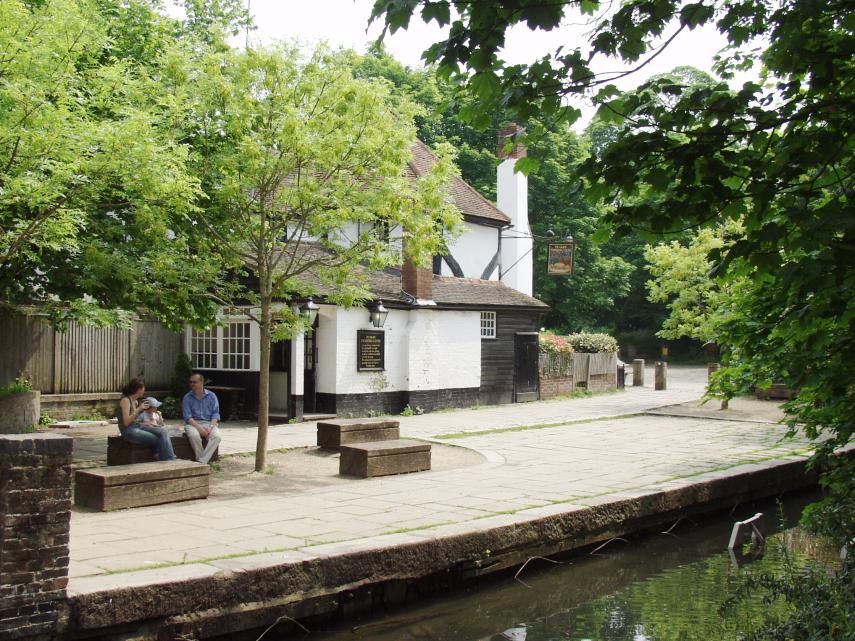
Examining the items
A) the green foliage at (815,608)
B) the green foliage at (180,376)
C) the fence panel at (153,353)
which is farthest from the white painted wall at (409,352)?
the green foliage at (815,608)

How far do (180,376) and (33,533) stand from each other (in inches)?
570

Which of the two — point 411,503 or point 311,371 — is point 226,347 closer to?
point 311,371

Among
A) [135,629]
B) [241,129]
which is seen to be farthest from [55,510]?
[241,129]

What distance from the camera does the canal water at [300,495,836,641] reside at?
22.3ft

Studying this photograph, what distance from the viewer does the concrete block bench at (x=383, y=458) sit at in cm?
1128

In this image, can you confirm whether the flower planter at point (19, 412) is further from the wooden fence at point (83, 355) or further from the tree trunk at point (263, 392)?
the tree trunk at point (263, 392)

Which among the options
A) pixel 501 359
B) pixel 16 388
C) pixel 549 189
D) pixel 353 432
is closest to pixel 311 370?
pixel 353 432

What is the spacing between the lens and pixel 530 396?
25391 millimetres

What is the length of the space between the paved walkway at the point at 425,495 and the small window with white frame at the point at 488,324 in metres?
5.43

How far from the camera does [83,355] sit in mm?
17922

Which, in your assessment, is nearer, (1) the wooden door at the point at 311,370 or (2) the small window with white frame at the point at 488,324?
(1) the wooden door at the point at 311,370

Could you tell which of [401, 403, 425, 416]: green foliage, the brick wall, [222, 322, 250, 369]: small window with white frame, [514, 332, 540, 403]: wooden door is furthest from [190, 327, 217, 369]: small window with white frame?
the brick wall

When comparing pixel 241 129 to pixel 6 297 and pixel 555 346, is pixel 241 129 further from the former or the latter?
pixel 555 346

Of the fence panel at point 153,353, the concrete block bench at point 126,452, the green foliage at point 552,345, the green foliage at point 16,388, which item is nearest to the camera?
the concrete block bench at point 126,452
